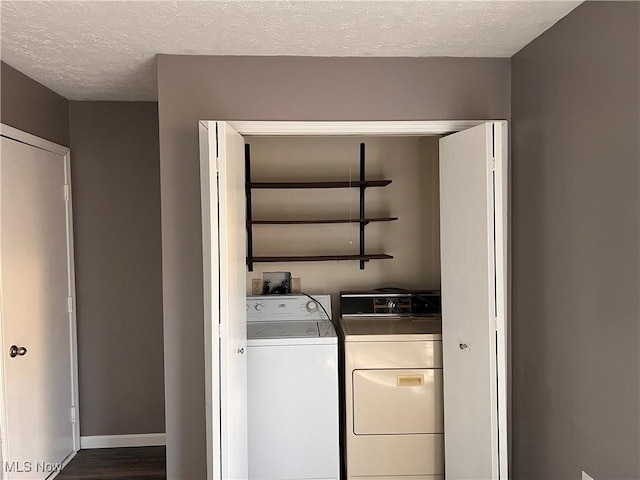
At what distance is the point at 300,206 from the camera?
3613mm

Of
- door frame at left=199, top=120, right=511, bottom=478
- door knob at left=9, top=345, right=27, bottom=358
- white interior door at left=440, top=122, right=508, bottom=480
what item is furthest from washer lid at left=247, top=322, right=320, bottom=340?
door knob at left=9, top=345, right=27, bottom=358

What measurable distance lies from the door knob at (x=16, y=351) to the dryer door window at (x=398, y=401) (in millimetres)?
1774

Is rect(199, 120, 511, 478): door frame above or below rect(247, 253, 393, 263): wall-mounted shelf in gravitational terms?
above

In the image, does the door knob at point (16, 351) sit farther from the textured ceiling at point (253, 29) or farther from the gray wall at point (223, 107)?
the textured ceiling at point (253, 29)

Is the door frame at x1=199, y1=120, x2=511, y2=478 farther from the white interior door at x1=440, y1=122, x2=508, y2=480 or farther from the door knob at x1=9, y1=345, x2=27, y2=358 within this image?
the door knob at x1=9, y1=345, x2=27, y2=358

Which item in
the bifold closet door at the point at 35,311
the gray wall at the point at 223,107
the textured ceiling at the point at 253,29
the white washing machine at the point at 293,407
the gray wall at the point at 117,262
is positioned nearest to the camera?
the textured ceiling at the point at 253,29

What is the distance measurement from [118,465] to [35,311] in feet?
3.83

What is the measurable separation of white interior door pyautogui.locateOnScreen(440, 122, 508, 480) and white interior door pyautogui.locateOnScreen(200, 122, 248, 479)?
1090 millimetres

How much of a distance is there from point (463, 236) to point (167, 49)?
1.64 metres

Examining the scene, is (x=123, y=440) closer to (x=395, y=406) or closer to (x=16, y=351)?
(x=16, y=351)

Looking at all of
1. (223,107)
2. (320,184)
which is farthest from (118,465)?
(223,107)

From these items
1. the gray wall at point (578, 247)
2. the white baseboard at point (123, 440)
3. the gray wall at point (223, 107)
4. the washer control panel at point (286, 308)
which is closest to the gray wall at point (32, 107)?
the gray wall at point (223, 107)

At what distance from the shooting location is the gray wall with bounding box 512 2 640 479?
1.66 metres

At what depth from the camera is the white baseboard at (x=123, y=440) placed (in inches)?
138
